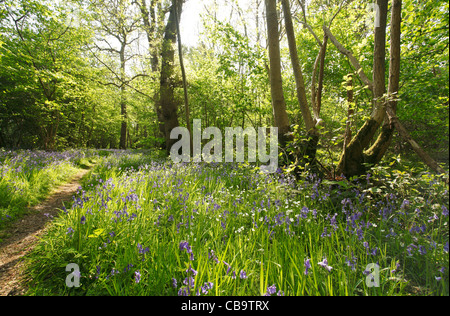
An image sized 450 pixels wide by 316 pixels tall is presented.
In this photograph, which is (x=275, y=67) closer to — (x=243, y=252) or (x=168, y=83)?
(x=243, y=252)

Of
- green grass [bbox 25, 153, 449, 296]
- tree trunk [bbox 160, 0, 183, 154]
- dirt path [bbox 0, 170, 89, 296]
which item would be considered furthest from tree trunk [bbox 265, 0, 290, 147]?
tree trunk [bbox 160, 0, 183, 154]

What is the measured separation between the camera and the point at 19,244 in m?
2.81

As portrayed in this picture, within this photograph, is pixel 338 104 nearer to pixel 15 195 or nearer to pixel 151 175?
pixel 151 175

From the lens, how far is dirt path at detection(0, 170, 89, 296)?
2.01 meters

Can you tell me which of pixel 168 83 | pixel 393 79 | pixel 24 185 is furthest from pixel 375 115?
pixel 168 83

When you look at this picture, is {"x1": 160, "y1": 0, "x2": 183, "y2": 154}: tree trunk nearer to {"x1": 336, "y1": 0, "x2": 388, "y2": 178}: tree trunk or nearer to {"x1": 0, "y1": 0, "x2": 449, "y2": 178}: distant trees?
{"x1": 0, "y1": 0, "x2": 449, "y2": 178}: distant trees

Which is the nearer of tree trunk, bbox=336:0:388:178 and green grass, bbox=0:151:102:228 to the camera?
tree trunk, bbox=336:0:388:178

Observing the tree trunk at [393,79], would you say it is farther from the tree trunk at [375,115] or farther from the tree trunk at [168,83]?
the tree trunk at [168,83]

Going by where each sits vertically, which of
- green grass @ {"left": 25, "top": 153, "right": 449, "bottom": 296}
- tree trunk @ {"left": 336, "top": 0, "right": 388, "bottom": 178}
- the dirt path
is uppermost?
tree trunk @ {"left": 336, "top": 0, "right": 388, "bottom": 178}

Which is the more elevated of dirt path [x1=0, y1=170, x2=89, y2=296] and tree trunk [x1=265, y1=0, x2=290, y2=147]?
tree trunk [x1=265, y1=0, x2=290, y2=147]

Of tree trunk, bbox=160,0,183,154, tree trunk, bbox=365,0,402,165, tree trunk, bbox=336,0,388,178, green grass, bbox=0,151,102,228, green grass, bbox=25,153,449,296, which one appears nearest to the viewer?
green grass, bbox=25,153,449,296

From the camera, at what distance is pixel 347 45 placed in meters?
7.65

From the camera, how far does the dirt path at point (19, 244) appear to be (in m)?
2.01
